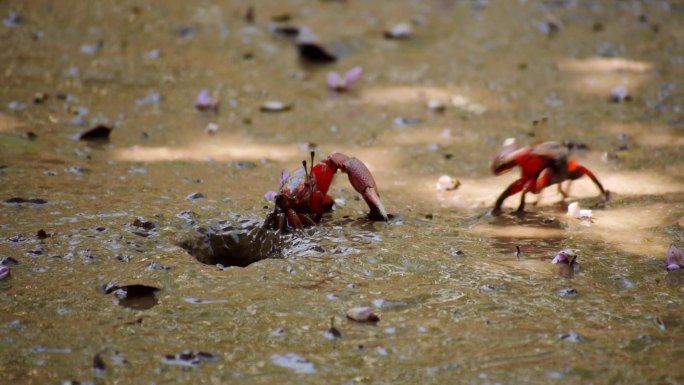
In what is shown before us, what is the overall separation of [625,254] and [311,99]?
110 inches

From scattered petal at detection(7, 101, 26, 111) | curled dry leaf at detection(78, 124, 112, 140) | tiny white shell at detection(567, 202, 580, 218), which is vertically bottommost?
tiny white shell at detection(567, 202, 580, 218)

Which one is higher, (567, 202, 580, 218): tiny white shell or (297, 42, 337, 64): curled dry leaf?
(297, 42, 337, 64): curled dry leaf

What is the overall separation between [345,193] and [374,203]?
507 mm

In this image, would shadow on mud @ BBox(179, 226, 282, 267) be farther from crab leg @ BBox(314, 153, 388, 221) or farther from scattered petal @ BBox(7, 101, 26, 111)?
scattered petal @ BBox(7, 101, 26, 111)

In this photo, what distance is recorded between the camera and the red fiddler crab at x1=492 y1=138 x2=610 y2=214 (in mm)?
3693

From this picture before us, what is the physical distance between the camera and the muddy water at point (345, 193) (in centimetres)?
257

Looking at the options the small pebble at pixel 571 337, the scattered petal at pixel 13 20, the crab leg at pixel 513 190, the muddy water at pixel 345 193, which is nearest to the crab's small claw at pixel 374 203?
the muddy water at pixel 345 193

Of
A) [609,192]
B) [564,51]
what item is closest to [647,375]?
[609,192]

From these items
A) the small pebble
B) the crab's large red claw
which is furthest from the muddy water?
the crab's large red claw

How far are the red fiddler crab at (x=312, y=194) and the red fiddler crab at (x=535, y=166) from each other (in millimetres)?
624

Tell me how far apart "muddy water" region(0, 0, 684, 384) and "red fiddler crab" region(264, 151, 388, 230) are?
97 mm

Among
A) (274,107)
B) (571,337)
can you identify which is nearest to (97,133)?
(274,107)

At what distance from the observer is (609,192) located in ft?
13.2

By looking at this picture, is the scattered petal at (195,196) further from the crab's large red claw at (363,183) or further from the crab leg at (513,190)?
the crab leg at (513,190)
